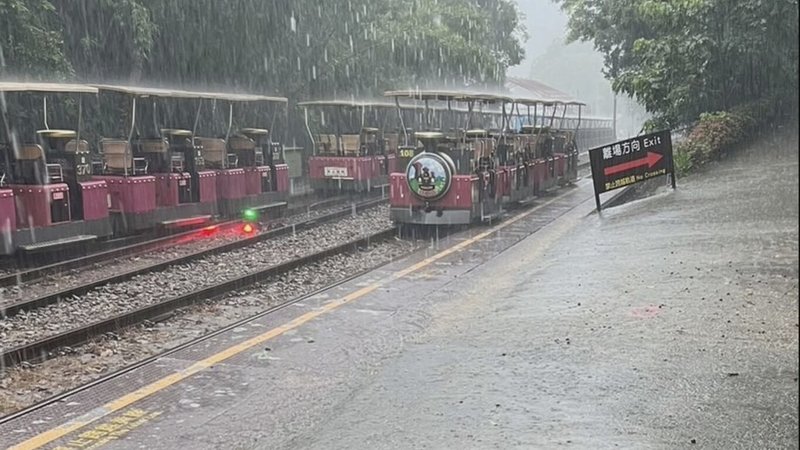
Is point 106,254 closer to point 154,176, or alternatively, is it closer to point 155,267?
point 155,267

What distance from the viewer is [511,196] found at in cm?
1767

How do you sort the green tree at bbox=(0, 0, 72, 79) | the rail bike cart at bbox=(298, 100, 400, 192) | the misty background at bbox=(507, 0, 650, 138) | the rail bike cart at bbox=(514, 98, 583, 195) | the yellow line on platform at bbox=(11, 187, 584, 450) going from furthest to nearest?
the misty background at bbox=(507, 0, 650, 138) < the rail bike cart at bbox=(298, 100, 400, 192) < the rail bike cart at bbox=(514, 98, 583, 195) < the green tree at bbox=(0, 0, 72, 79) < the yellow line on platform at bbox=(11, 187, 584, 450)

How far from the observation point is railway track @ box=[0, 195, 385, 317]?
8852 millimetres

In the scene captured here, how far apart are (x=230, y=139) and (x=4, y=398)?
12684 mm

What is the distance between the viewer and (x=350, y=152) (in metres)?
21.5

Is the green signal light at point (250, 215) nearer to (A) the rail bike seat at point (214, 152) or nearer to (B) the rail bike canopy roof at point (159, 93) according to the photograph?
(A) the rail bike seat at point (214, 152)

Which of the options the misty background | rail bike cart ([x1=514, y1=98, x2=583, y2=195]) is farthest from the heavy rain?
the misty background

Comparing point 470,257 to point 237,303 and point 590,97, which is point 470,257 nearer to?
point 237,303

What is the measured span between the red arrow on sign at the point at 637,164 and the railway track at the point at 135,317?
5.80 m

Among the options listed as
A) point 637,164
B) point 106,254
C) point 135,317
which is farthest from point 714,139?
point 135,317

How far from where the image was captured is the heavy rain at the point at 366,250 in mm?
4953

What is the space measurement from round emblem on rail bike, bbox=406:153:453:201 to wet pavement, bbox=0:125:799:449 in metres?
4.79

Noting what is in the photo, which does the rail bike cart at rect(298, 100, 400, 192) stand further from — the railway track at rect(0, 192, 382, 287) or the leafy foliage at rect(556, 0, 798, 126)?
the leafy foliage at rect(556, 0, 798, 126)

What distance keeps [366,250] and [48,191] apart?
533 cm
